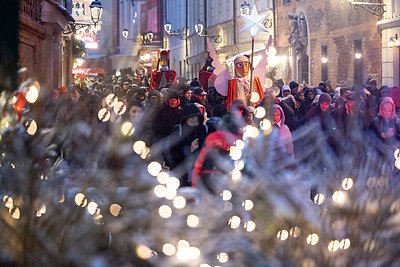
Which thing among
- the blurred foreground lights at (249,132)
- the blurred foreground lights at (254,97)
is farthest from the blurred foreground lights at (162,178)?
the blurred foreground lights at (254,97)

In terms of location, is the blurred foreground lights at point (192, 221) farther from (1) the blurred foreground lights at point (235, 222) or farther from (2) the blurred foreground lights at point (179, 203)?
(1) the blurred foreground lights at point (235, 222)

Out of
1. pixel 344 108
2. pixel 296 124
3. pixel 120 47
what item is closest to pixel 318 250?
pixel 344 108

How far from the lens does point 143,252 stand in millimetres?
5512

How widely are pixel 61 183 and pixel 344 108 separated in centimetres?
789

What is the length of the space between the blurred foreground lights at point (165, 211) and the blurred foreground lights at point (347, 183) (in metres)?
2.05

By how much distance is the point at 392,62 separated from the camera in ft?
85.6

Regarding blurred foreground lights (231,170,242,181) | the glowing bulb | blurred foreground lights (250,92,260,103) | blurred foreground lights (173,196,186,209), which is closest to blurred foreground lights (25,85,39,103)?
blurred foreground lights (173,196,186,209)

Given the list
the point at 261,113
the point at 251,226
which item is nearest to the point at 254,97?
the point at 261,113

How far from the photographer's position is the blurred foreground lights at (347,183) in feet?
24.1

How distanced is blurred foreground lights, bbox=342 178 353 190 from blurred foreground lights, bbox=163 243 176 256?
2.29 metres

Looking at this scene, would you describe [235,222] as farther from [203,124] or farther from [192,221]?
[203,124]

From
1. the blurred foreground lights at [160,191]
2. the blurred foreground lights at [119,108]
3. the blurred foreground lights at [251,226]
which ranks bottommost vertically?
the blurred foreground lights at [251,226]

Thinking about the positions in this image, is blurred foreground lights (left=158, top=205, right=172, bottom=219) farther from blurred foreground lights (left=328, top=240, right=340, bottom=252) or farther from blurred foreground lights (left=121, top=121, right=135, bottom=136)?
blurred foreground lights (left=121, top=121, right=135, bottom=136)

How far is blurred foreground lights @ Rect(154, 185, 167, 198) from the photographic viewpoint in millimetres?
6062
